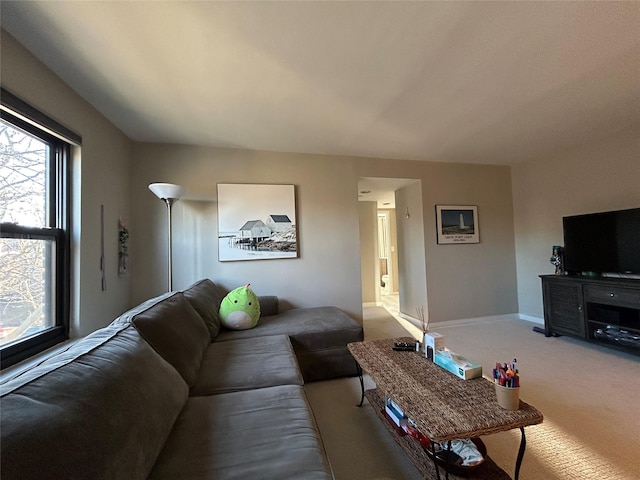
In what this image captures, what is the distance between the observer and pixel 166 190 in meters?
2.39

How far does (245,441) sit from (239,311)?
1.47 meters

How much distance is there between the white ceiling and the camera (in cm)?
137

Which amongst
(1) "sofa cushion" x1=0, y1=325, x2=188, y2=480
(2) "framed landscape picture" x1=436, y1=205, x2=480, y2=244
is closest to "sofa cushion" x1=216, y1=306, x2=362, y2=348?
(1) "sofa cushion" x1=0, y1=325, x2=188, y2=480

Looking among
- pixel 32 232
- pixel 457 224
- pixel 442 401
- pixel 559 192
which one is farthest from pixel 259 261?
pixel 559 192

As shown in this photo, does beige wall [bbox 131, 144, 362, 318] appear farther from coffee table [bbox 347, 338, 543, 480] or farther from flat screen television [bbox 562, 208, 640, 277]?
flat screen television [bbox 562, 208, 640, 277]

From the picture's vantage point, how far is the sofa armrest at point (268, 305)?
2914 mm

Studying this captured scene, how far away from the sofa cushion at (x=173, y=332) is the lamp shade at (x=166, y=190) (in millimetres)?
1060

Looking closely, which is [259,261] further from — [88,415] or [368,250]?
[368,250]

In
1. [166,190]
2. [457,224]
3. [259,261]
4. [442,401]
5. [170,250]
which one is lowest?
[442,401]

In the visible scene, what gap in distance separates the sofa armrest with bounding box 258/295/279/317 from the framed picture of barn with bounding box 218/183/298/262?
1.59ft

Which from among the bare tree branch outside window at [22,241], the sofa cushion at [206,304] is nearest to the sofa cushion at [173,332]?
the sofa cushion at [206,304]

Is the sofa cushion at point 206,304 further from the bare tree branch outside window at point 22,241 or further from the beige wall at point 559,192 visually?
the beige wall at point 559,192

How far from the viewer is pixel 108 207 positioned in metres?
2.40

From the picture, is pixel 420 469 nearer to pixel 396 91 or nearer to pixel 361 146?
pixel 396 91
